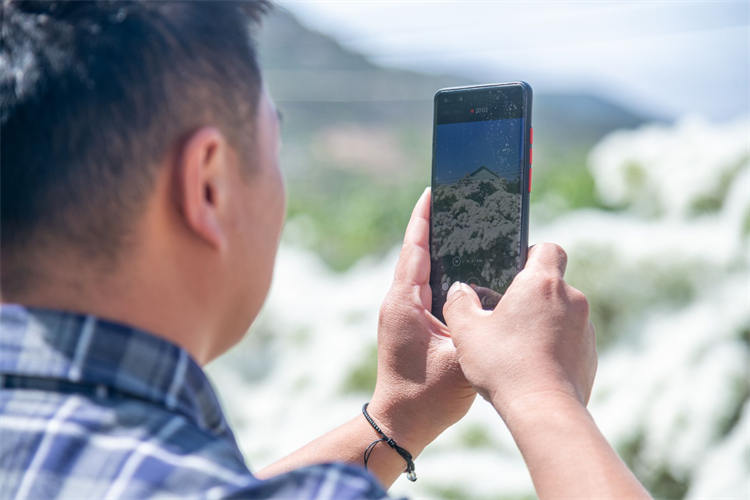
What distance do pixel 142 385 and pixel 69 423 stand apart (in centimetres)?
8

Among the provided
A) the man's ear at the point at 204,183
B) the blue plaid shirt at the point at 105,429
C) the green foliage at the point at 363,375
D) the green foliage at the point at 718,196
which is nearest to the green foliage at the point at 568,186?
the green foliage at the point at 718,196

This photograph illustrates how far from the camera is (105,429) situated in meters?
0.76

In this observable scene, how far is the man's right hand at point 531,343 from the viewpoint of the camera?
95 centimetres

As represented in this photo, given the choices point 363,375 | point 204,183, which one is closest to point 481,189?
point 204,183

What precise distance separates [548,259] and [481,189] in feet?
0.78

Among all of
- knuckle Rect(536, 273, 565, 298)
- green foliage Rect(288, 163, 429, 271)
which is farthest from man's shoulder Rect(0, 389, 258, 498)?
green foliage Rect(288, 163, 429, 271)

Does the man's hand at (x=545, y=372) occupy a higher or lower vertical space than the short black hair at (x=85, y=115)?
lower

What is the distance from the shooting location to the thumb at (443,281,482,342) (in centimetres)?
106

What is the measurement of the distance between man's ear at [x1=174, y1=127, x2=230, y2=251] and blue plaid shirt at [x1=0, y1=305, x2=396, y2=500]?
0.13 m

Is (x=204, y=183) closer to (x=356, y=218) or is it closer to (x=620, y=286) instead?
(x=620, y=286)

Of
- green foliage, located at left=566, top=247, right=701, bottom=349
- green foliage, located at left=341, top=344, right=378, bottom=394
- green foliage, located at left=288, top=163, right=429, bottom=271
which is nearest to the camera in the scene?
green foliage, located at left=566, top=247, right=701, bottom=349

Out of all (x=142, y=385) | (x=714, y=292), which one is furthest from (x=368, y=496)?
(x=714, y=292)

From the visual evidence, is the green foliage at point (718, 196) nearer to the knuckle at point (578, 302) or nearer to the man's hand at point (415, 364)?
the man's hand at point (415, 364)

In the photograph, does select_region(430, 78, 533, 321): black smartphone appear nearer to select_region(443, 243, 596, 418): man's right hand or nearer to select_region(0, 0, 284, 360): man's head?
select_region(443, 243, 596, 418): man's right hand
